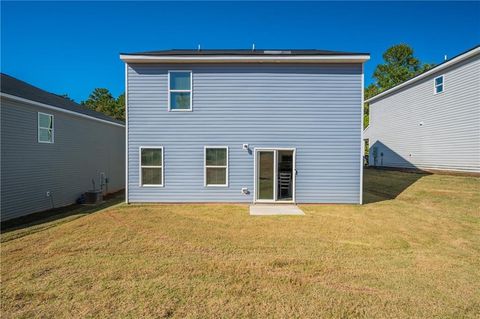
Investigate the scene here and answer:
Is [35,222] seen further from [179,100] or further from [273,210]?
[273,210]

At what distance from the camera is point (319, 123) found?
876cm

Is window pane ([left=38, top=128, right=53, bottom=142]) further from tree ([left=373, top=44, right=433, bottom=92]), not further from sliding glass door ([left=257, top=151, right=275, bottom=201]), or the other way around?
tree ([left=373, top=44, right=433, bottom=92])

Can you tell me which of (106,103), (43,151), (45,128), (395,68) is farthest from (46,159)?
(395,68)

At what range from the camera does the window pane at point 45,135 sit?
8739 millimetres

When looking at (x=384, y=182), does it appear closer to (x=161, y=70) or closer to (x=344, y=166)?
(x=344, y=166)

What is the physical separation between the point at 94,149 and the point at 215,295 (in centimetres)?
1167

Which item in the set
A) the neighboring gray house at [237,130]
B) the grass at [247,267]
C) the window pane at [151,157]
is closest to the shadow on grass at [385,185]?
the neighboring gray house at [237,130]

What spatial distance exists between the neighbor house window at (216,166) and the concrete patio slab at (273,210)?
155cm

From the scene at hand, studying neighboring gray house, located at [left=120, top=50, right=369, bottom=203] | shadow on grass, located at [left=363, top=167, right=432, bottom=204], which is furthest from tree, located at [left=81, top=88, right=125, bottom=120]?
shadow on grass, located at [left=363, top=167, right=432, bottom=204]

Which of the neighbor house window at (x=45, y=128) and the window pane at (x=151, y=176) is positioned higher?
the neighbor house window at (x=45, y=128)

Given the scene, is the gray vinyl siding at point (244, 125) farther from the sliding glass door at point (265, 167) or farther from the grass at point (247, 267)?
the grass at point (247, 267)

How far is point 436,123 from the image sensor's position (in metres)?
13.1

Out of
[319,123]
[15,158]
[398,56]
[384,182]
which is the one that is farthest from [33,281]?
[398,56]

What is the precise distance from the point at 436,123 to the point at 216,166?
12939 mm
